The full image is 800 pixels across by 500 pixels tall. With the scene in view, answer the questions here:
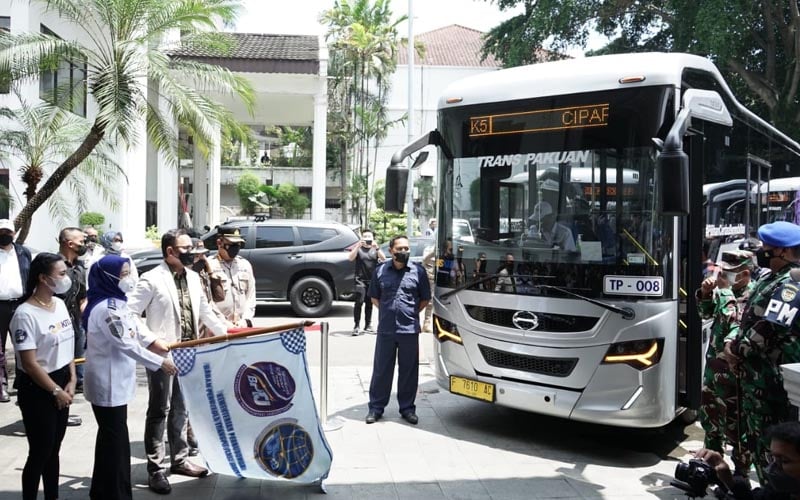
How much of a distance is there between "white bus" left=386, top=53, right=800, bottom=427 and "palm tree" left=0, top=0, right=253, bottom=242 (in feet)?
18.0

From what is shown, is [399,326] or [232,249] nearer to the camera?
[232,249]

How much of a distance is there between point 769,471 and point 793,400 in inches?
42.2

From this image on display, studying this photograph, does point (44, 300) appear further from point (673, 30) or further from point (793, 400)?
point (673, 30)

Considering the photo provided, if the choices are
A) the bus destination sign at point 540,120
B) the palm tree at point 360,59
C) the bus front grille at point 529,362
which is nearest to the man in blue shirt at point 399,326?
the bus front grille at point 529,362

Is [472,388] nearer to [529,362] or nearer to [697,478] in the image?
[529,362]

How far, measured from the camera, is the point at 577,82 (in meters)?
6.54

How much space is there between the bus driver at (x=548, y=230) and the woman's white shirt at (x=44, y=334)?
3.80 meters

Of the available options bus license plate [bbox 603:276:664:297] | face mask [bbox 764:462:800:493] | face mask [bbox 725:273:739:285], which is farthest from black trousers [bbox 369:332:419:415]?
face mask [bbox 764:462:800:493]

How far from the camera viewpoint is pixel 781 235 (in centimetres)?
491

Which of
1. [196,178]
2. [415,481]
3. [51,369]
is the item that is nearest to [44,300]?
[51,369]

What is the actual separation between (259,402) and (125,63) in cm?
735

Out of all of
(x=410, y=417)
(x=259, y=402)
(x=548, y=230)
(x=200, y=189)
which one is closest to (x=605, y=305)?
(x=548, y=230)

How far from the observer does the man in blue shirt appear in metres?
7.61

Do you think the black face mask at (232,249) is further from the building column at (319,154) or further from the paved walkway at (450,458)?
the building column at (319,154)
